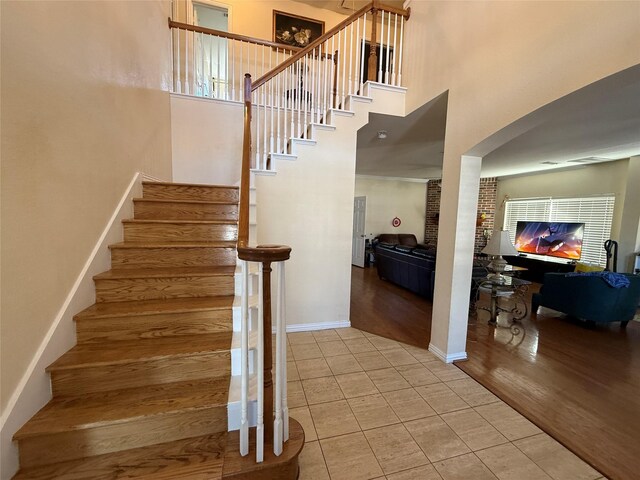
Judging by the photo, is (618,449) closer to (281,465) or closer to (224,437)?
(281,465)

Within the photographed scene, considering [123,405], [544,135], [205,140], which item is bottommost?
[123,405]

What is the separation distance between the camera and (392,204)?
25.9 feet

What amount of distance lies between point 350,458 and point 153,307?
1476mm

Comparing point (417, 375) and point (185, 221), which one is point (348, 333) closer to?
point (417, 375)

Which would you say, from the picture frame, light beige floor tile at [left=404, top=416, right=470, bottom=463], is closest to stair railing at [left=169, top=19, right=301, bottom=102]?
the picture frame

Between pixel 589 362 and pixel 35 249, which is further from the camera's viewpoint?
pixel 589 362

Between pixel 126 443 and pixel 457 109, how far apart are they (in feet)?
10.4

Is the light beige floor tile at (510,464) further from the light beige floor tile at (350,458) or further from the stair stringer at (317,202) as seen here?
the stair stringer at (317,202)

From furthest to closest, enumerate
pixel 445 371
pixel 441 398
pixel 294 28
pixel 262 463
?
pixel 294 28 < pixel 445 371 < pixel 441 398 < pixel 262 463

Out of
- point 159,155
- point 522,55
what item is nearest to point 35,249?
point 159,155

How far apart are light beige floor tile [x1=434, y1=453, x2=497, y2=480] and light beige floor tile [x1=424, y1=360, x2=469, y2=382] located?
780mm

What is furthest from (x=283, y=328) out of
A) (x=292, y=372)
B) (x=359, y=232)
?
(x=359, y=232)

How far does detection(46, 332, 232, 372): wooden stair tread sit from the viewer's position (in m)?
1.38

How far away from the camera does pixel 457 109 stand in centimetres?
236
